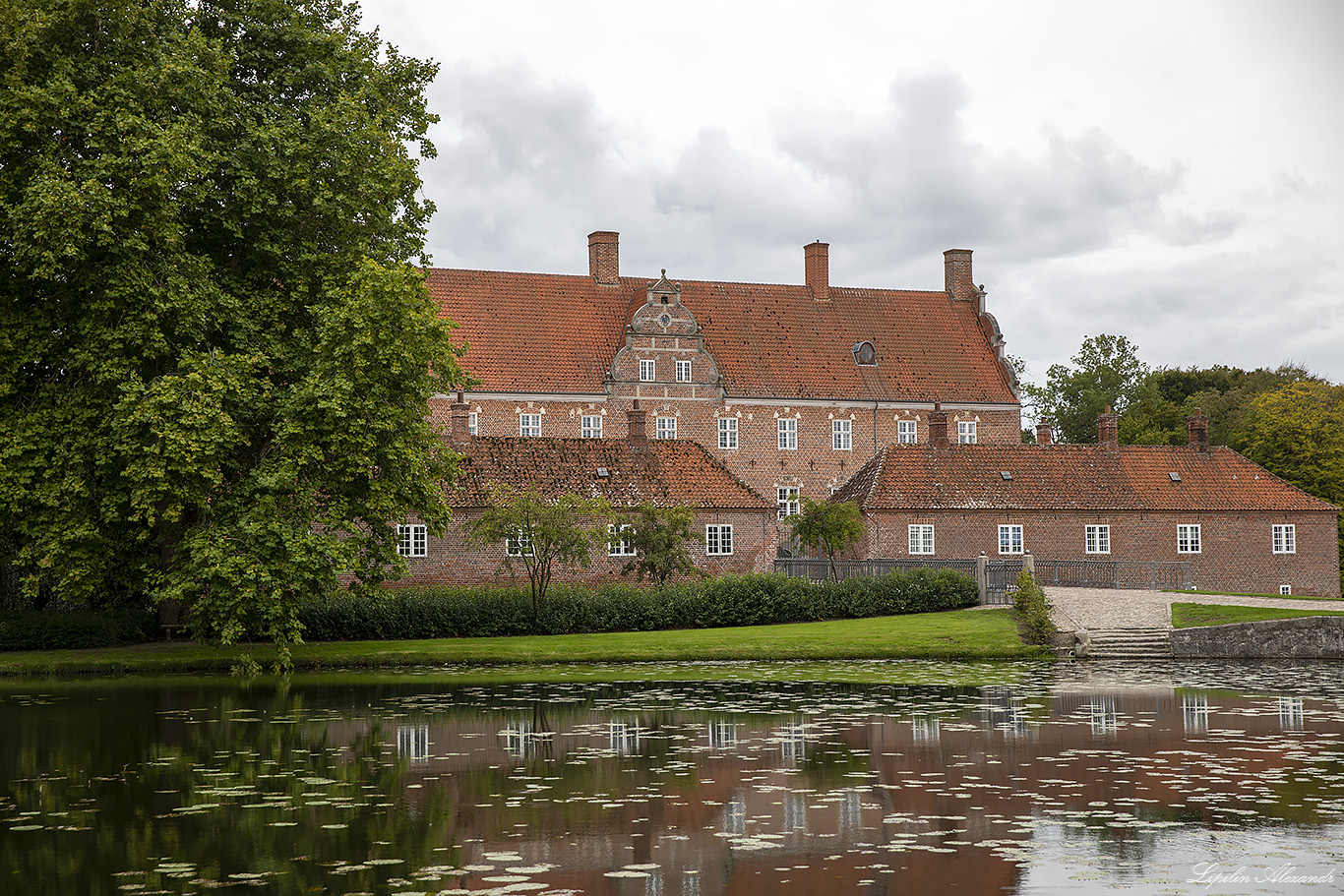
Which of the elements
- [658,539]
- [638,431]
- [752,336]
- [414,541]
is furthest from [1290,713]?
[752,336]

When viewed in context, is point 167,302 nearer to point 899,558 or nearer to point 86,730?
point 86,730

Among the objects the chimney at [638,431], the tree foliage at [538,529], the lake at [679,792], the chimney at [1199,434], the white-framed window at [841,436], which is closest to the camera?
the lake at [679,792]

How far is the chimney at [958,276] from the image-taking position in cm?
5397

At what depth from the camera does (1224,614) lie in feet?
91.7

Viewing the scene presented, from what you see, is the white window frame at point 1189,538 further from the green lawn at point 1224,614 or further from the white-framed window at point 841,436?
the green lawn at point 1224,614

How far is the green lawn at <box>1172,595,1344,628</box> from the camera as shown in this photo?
27.3 meters

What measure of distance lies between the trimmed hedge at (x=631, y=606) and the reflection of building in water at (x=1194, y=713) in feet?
45.1

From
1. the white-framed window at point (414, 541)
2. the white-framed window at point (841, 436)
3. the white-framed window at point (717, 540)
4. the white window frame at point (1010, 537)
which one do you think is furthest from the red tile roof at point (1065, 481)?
the white-framed window at point (414, 541)

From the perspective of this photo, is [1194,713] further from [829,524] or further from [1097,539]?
[1097,539]

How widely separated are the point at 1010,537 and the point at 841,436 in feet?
31.5

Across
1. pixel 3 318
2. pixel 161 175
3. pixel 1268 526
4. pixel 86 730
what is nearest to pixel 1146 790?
pixel 86 730

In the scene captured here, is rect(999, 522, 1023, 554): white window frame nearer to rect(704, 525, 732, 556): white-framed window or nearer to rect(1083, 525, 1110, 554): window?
rect(1083, 525, 1110, 554): window

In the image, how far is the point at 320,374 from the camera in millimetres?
23062

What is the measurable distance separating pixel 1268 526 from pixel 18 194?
3781cm
